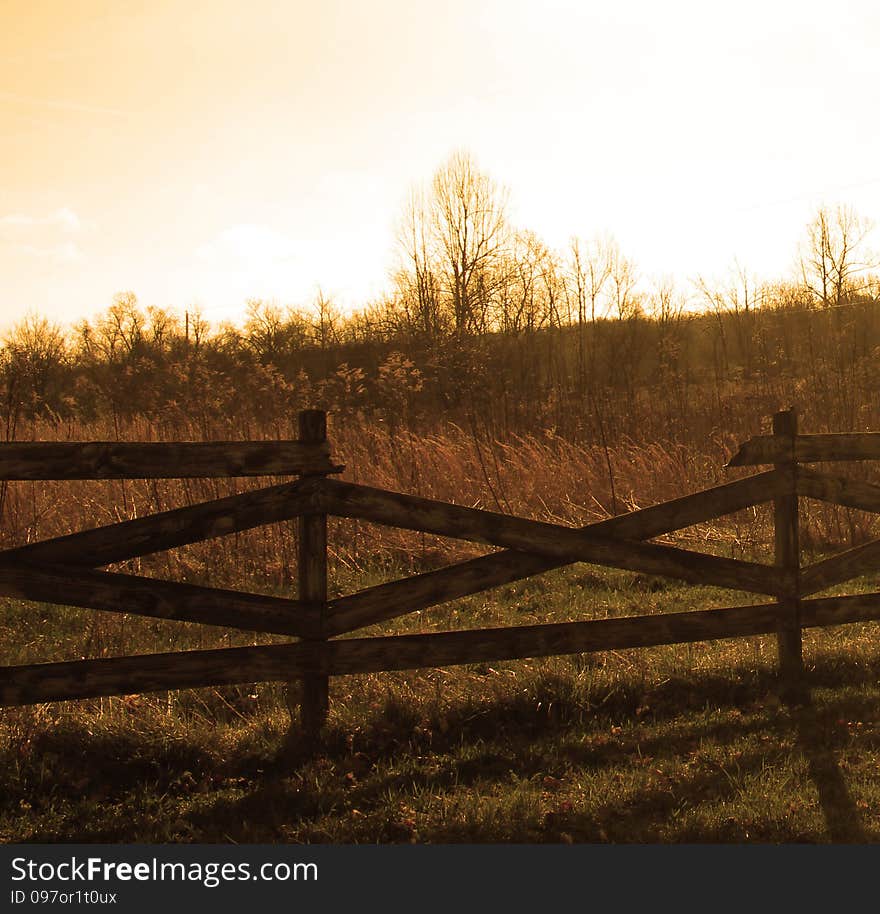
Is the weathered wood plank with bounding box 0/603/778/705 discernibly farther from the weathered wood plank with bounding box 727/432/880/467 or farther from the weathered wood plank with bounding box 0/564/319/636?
the weathered wood plank with bounding box 727/432/880/467

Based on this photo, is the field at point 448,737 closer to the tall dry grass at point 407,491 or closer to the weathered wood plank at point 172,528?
the tall dry grass at point 407,491

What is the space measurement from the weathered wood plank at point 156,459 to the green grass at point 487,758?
1.34m

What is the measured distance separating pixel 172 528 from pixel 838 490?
389cm

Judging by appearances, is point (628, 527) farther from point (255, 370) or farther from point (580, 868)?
point (255, 370)

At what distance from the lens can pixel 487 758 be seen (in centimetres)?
452

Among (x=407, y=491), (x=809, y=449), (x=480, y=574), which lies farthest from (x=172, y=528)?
(x=407, y=491)

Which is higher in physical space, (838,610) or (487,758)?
(838,610)

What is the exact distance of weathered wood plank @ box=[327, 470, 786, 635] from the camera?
15.3 ft

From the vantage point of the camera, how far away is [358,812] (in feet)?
12.7

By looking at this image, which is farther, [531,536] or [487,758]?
[531,536]

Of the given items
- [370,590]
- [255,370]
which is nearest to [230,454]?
[370,590]

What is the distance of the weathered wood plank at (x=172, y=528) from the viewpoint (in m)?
4.22

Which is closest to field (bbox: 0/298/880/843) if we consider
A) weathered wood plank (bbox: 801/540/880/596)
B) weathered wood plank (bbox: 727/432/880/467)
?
weathered wood plank (bbox: 801/540/880/596)

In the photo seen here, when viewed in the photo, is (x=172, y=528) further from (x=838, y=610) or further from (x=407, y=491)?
(x=407, y=491)
